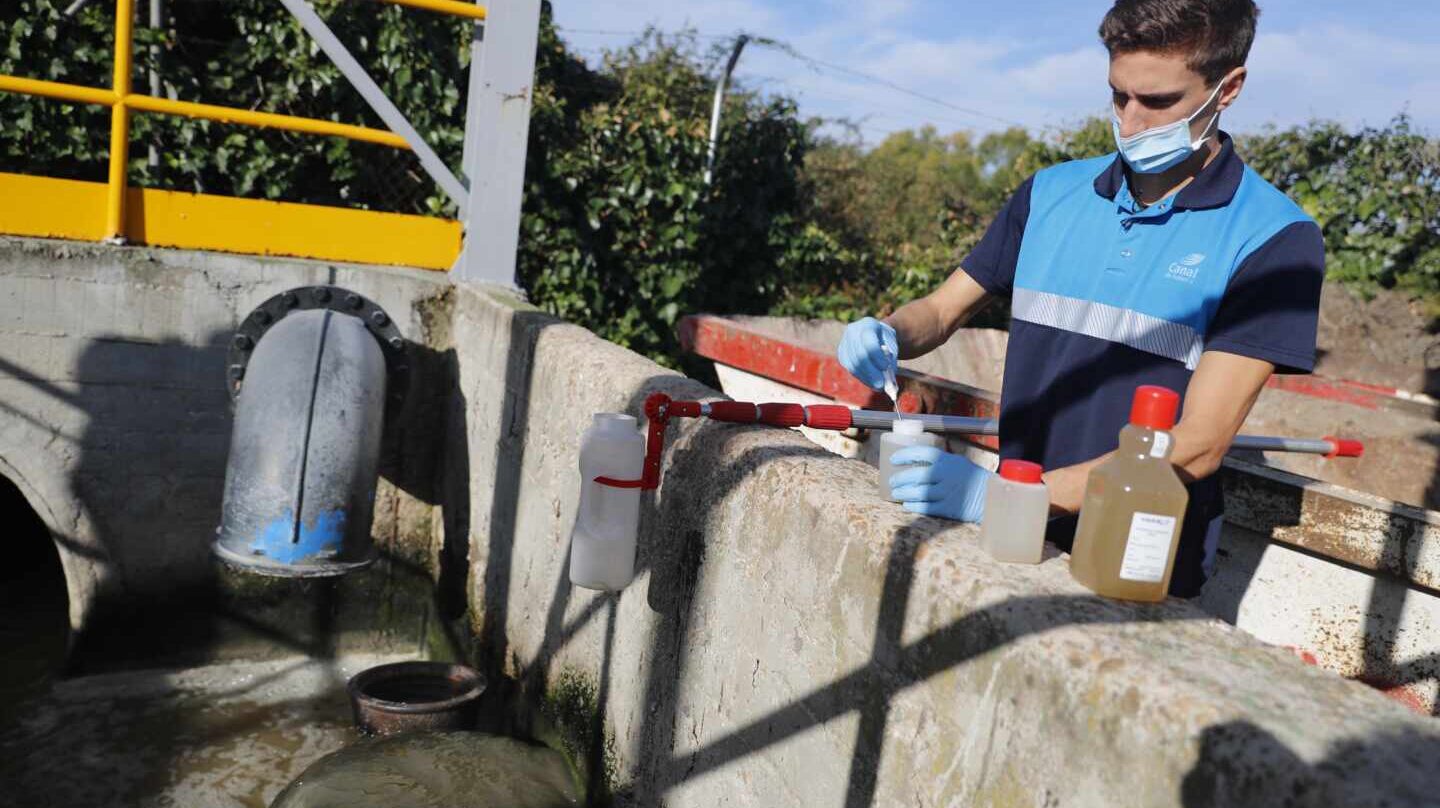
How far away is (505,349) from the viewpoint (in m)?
4.23

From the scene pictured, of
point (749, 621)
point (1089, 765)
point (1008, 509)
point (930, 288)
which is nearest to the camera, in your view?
point (1089, 765)

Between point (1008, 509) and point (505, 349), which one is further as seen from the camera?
point (505, 349)

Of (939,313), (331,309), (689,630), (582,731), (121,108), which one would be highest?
(121,108)

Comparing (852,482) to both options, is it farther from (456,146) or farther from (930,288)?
(930,288)

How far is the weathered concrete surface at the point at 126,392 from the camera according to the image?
4418 millimetres

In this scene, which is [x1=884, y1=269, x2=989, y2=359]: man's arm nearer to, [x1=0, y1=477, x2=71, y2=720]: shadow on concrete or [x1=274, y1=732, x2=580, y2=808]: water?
[x1=274, y1=732, x2=580, y2=808]: water

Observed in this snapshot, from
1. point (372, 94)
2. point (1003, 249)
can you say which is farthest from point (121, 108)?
point (1003, 249)

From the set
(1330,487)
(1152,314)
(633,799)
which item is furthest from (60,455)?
(1330,487)

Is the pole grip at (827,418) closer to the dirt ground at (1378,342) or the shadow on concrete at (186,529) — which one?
the shadow on concrete at (186,529)

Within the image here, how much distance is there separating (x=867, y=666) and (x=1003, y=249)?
1.27 meters

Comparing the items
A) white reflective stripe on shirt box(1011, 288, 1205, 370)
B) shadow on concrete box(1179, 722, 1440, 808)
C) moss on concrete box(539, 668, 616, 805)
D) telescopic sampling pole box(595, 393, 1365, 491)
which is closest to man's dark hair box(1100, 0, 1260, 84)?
white reflective stripe on shirt box(1011, 288, 1205, 370)

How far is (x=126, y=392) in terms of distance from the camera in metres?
4.53

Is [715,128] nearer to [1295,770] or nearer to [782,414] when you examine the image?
[782,414]

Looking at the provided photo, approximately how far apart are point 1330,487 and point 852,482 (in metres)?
1.30
